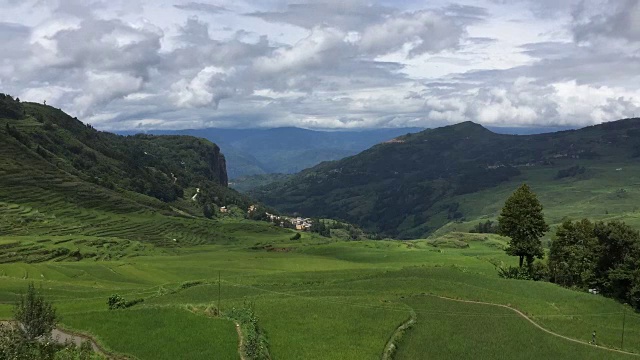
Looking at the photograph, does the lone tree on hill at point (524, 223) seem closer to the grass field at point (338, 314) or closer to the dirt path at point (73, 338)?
the grass field at point (338, 314)

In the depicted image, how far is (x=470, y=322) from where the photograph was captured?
45000 millimetres

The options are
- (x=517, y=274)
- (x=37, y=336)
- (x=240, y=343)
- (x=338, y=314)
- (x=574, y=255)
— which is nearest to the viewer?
(x=37, y=336)

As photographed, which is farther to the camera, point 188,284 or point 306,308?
point 188,284

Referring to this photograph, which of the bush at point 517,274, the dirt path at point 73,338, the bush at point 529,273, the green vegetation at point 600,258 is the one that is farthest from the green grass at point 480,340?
the bush at point 529,273

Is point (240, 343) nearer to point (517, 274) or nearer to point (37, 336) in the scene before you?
point (37, 336)

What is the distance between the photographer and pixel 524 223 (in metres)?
74.4

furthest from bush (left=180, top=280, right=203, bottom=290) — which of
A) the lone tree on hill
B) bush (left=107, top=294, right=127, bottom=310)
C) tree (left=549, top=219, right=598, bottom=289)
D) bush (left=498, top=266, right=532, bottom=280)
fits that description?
tree (left=549, top=219, right=598, bottom=289)

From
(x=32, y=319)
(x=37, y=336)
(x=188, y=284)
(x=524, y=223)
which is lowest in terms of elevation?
(x=188, y=284)

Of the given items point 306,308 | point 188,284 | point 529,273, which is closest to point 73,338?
point 306,308

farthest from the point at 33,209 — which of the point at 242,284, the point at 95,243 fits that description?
the point at 242,284

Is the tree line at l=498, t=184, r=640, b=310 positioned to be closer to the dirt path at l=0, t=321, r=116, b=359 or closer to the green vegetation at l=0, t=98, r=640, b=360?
the green vegetation at l=0, t=98, r=640, b=360

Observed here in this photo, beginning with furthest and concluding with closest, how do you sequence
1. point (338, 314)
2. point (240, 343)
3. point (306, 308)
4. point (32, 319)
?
point (306, 308) < point (338, 314) < point (240, 343) < point (32, 319)

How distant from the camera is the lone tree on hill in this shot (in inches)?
2928

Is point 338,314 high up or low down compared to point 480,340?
up
